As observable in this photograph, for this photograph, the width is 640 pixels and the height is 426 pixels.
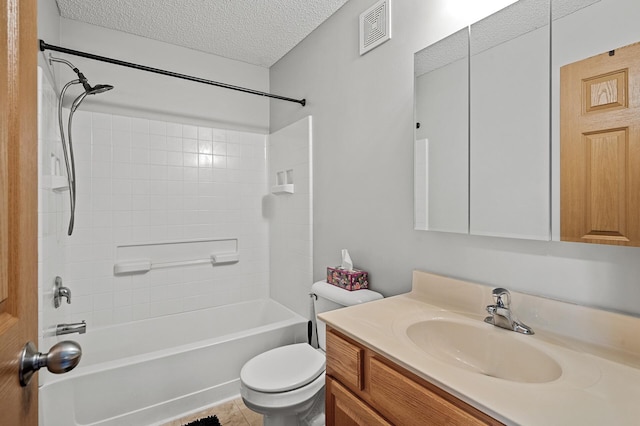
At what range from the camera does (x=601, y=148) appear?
2.96 ft

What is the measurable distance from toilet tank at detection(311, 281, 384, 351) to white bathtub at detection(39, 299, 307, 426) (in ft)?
1.65

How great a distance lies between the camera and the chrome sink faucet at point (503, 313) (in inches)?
40.8

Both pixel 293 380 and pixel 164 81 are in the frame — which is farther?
pixel 164 81

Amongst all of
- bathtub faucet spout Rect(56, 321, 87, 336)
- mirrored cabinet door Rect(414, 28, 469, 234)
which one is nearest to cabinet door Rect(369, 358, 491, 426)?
mirrored cabinet door Rect(414, 28, 469, 234)

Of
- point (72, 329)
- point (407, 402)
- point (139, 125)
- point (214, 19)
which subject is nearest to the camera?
point (407, 402)

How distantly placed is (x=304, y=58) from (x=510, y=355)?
2263mm

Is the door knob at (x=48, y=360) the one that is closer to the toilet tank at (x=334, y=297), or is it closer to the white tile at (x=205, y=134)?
the toilet tank at (x=334, y=297)

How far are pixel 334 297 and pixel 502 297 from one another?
0.82 metres

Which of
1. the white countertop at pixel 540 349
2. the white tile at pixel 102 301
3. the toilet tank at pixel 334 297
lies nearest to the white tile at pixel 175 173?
the white tile at pixel 102 301

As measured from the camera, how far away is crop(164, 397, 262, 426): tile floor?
5.95 ft

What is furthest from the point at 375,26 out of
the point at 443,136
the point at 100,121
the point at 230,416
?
the point at 230,416

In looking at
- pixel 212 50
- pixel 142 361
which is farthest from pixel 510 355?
pixel 212 50

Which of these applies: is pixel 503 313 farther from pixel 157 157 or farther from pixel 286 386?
pixel 157 157

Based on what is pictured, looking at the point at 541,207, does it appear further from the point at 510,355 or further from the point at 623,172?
the point at 510,355
